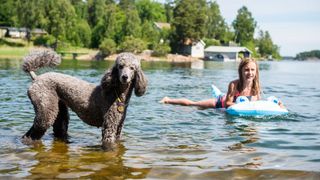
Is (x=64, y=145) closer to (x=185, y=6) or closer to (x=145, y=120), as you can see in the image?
(x=145, y=120)

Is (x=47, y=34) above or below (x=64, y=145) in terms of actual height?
above

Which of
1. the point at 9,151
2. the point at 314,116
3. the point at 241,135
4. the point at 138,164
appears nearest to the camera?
the point at 138,164

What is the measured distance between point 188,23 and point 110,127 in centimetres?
Answer: 11651

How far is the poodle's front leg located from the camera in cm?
820

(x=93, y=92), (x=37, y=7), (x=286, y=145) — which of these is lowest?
(x=286, y=145)

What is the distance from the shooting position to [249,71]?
1338cm

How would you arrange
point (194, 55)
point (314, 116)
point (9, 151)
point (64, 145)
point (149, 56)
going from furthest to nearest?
point (194, 55) → point (149, 56) → point (314, 116) → point (64, 145) → point (9, 151)

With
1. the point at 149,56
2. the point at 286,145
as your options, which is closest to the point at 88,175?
the point at 286,145

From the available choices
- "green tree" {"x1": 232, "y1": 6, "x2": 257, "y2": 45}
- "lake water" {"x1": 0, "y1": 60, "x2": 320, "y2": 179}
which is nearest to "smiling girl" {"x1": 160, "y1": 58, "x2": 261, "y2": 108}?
"lake water" {"x1": 0, "y1": 60, "x2": 320, "y2": 179}

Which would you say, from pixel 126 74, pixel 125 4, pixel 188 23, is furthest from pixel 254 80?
pixel 125 4

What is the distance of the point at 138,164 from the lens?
24.0 feet

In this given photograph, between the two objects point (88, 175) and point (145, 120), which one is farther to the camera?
point (145, 120)

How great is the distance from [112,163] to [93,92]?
1738mm

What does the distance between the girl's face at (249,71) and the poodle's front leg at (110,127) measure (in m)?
6.18
